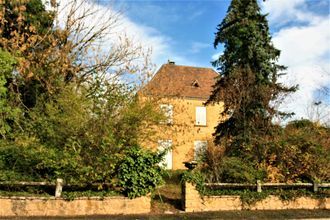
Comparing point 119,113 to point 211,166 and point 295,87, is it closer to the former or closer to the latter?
point 211,166

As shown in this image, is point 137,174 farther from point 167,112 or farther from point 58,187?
point 167,112

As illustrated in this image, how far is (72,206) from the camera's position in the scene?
9.82m

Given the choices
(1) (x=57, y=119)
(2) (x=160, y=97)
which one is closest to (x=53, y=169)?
(1) (x=57, y=119)

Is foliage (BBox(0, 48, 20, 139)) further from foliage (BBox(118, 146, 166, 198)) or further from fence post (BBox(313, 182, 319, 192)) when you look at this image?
fence post (BBox(313, 182, 319, 192))

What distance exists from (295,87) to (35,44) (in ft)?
40.0

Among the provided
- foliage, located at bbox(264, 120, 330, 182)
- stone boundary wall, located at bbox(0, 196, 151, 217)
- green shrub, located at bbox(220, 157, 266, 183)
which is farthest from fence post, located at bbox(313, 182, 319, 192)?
stone boundary wall, located at bbox(0, 196, 151, 217)

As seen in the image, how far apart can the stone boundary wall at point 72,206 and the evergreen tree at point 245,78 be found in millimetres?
4977

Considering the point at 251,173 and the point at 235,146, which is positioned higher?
the point at 235,146

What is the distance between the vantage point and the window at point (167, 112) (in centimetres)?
1156

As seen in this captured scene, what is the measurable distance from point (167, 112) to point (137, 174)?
261 centimetres

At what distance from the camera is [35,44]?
15.1 metres

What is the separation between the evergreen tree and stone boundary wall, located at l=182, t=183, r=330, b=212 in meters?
2.30

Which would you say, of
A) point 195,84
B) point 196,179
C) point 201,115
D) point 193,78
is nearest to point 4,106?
point 196,179

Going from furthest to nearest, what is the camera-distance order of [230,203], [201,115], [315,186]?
1. [201,115]
2. [315,186]
3. [230,203]
